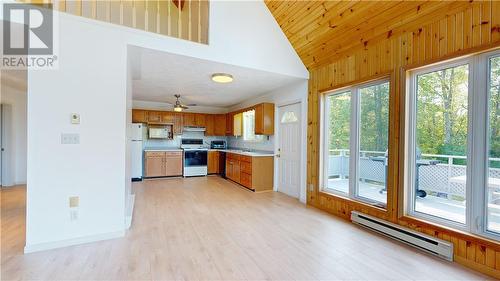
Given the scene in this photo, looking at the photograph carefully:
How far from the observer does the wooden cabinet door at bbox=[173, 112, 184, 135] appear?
24.1ft

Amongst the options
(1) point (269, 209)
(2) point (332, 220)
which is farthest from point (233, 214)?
(2) point (332, 220)

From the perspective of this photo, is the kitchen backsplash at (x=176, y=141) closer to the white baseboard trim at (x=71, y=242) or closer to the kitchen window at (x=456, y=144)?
the white baseboard trim at (x=71, y=242)

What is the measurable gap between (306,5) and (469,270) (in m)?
3.54

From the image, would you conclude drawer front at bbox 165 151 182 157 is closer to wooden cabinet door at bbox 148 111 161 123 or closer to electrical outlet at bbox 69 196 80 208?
wooden cabinet door at bbox 148 111 161 123

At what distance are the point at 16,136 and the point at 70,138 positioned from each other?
4472 millimetres

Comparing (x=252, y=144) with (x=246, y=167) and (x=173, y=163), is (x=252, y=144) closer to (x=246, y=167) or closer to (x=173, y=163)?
(x=246, y=167)

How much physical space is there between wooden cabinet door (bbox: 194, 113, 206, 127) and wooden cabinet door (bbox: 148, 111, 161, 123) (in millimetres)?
1164

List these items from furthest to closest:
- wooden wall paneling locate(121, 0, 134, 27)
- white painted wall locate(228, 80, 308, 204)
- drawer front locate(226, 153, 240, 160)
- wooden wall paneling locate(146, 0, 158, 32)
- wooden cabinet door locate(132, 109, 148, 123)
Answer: wooden cabinet door locate(132, 109, 148, 123) → drawer front locate(226, 153, 240, 160) → white painted wall locate(228, 80, 308, 204) → wooden wall paneling locate(146, 0, 158, 32) → wooden wall paneling locate(121, 0, 134, 27)

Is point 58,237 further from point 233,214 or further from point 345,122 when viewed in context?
point 345,122

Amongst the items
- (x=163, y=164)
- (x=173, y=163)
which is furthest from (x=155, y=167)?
(x=173, y=163)

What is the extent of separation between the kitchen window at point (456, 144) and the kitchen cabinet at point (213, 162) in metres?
5.62

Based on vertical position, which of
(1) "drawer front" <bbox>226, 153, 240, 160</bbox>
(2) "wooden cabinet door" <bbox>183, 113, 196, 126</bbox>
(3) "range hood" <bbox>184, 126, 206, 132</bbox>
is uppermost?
(2) "wooden cabinet door" <bbox>183, 113, 196, 126</bbox>

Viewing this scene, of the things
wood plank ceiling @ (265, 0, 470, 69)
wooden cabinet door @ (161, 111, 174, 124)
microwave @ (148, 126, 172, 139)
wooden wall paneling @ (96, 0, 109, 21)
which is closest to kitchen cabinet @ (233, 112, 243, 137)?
wooden cabinet door @ (161, 111, 174, 124)

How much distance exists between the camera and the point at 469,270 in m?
2.16
